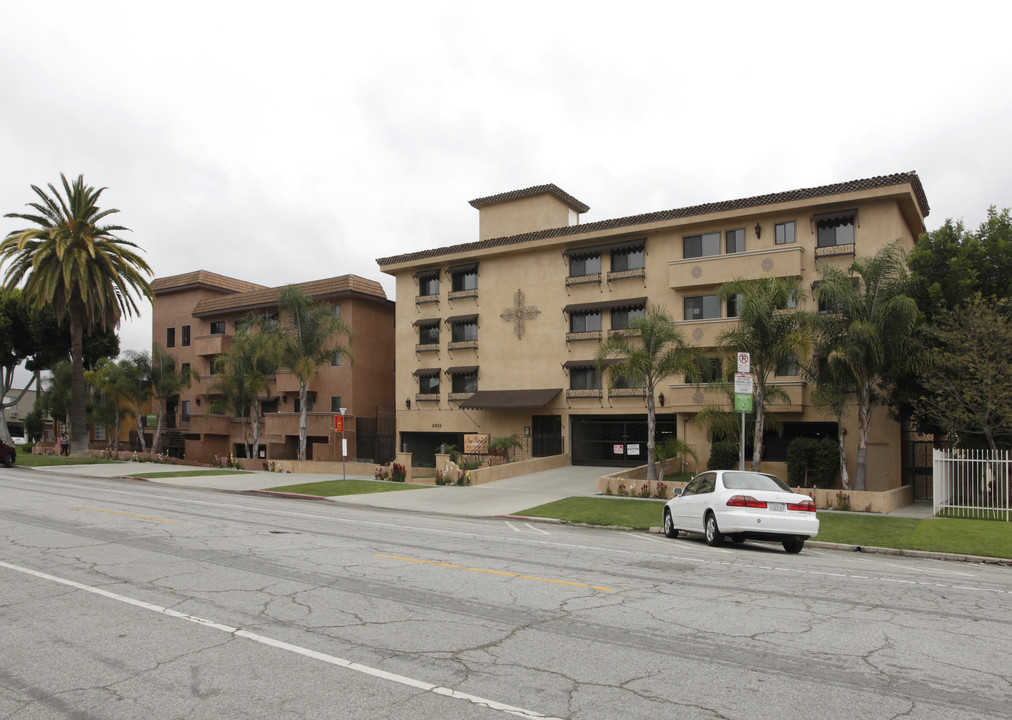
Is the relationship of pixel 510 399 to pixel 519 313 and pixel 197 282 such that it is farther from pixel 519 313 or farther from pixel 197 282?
pixel 197 282

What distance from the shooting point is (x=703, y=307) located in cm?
3353

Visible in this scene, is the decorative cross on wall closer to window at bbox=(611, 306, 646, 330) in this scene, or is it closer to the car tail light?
window at bbox=(611, 306, 646, 330)

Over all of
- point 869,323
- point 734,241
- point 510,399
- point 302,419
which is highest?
point 734,241

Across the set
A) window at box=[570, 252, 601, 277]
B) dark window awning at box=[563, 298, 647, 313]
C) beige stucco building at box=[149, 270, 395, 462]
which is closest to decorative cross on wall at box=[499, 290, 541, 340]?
dark window awning at box=[563, 298, 647, 313]

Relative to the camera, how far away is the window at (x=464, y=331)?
41.6 meters

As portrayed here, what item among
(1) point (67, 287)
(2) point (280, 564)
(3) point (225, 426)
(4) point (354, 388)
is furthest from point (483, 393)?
(2) point (280, 564)

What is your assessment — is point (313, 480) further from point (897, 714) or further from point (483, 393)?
point (897, 714)

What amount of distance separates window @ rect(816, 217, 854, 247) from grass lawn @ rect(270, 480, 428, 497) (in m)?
19.2

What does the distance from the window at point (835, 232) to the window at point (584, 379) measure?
1187cm

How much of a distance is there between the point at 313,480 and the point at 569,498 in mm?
13038

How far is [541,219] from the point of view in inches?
1631

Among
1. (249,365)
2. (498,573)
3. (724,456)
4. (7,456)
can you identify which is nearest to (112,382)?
(7,456)

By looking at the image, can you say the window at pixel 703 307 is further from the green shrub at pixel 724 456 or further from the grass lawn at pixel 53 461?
the grass lawn at pixel 53 461

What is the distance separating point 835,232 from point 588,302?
38.2 ft
